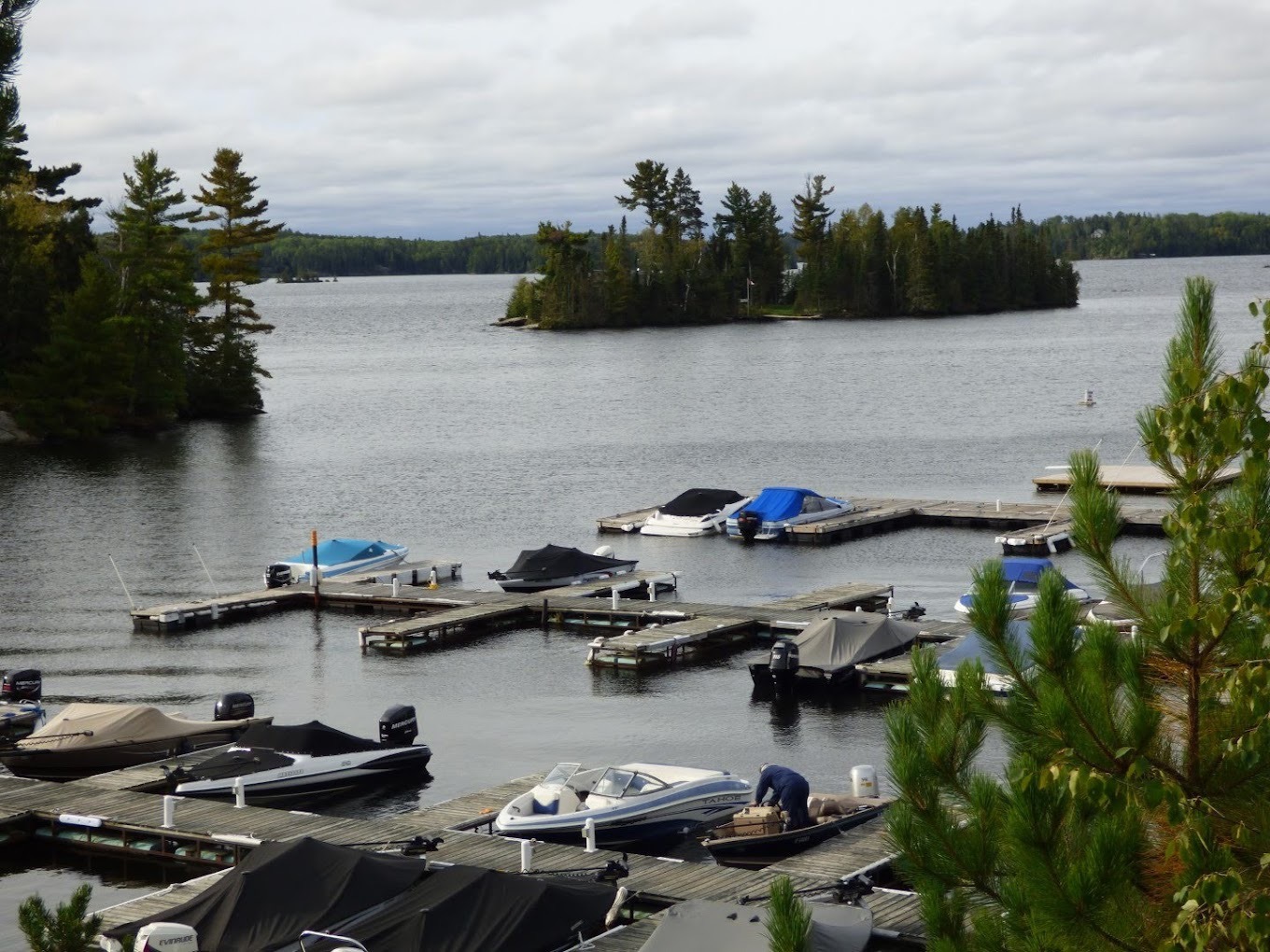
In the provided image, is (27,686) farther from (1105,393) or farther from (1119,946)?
(1105,393)

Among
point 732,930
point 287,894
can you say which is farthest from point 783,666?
point 732,930

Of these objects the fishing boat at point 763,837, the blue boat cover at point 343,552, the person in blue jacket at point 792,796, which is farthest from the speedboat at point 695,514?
the fishing boat at point 763,837

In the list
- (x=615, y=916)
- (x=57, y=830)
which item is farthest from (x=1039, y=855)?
(x=57, y=830)

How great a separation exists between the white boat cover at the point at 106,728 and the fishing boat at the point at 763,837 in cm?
1161

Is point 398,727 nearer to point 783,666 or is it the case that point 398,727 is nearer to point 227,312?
point 783,666

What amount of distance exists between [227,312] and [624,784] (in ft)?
277

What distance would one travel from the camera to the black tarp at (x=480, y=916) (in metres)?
18.0

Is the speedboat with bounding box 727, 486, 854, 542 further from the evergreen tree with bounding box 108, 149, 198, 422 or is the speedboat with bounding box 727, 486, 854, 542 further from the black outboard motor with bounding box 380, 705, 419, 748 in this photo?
the evergreen tree with bounding box 108, 149, 198, 422

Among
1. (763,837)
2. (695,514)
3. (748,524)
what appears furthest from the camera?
(695,514)

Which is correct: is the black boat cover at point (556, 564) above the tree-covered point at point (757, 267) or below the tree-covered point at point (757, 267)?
below

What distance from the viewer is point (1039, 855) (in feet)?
26.7

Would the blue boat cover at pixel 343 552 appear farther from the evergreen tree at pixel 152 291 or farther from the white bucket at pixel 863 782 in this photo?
the evergreen tree at pixel 152 291

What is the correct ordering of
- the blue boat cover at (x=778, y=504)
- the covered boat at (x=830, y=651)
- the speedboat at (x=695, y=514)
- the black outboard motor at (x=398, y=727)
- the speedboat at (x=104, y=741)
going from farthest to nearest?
the speedboat at (x=695, y=514), the blue boat cover at (x=778, y=504), the covered boat at (x=830, y=651), the black outboard motor at (x=398, y=727), the speedboat at (x=104, y=741)

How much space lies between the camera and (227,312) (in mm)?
103500
